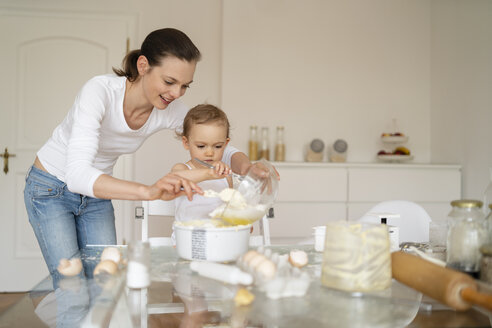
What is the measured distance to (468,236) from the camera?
0.94 m

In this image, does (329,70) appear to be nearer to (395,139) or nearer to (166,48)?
(395,139)

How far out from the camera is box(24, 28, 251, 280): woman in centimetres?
151

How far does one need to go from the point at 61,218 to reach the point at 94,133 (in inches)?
16.1

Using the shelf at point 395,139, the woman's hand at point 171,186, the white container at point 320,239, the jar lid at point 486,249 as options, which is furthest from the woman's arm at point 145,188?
the shelf at point 395,139

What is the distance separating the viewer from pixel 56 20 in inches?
140

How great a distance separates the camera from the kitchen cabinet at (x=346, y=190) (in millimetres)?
3188

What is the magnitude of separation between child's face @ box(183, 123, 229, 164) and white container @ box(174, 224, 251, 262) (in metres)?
0.80

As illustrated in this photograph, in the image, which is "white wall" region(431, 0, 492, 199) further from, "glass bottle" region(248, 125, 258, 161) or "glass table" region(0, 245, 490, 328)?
"glass table" region(0, 245, 490, 328)

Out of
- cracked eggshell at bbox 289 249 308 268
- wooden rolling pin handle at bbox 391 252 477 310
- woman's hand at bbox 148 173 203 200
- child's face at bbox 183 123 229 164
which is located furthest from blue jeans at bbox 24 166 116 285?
wooden rolling pin handle at bbox 391 252 477 310

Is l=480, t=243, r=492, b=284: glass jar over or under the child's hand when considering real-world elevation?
under

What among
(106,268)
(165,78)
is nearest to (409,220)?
(165,78)

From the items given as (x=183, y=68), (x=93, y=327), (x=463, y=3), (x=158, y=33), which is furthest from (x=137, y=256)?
(x=463, y=3)

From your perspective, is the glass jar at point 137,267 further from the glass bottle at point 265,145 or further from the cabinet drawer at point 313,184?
the glass bottle at point 265,145

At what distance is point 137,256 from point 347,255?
40cm
